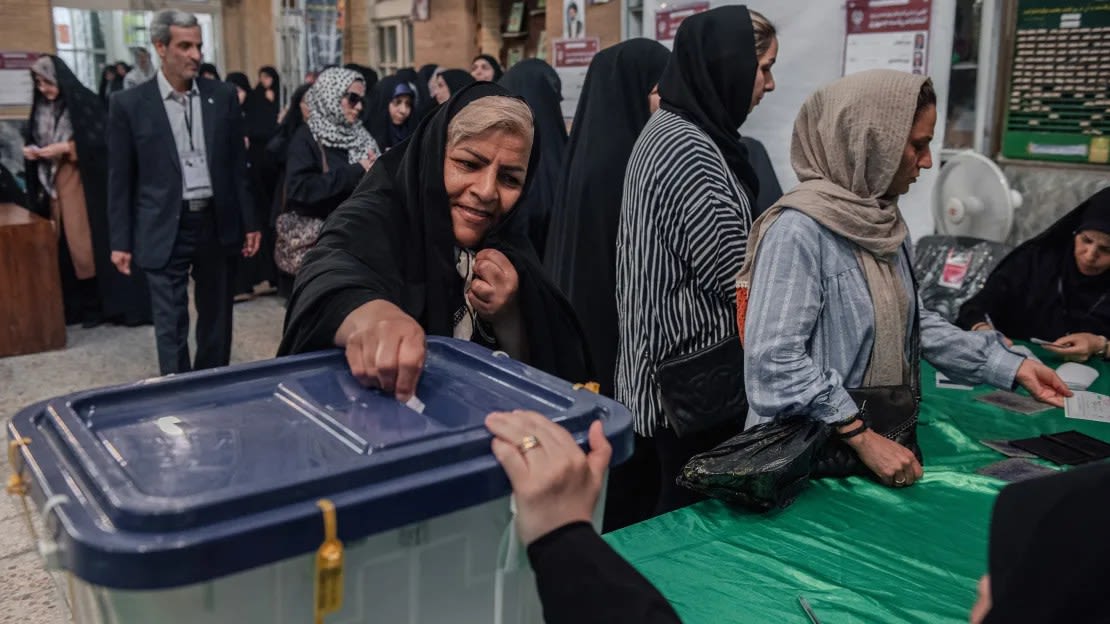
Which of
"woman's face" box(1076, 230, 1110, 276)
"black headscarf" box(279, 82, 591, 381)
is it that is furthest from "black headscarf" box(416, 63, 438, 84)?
"black headscarf" box(279, 82, 591, 381)

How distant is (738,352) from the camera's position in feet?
7.16

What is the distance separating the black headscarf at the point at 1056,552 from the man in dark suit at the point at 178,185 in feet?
12.8

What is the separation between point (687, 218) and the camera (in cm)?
215

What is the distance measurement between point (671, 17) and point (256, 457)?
4.38 m

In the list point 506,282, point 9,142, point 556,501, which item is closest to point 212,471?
point 556,501

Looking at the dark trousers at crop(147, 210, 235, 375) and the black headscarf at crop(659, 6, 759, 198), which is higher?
the black headscarf at crop(659, 6, 759, 198)

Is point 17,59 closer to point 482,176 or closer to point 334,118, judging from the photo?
point 334,118

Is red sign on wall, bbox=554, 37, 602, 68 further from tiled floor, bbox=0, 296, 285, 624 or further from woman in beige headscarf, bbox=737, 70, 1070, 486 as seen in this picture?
woman in beige headscarf, bbox=737, 70, 1070, 486

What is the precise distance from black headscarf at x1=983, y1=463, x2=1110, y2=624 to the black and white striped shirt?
1.44m

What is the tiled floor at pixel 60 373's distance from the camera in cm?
266

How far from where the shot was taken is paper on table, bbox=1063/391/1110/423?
235cm

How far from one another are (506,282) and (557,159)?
239 centimetres

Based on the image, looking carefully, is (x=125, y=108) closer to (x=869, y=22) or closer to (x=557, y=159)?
(x=557, y=159)

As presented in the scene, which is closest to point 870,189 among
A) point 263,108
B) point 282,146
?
point 282,146
